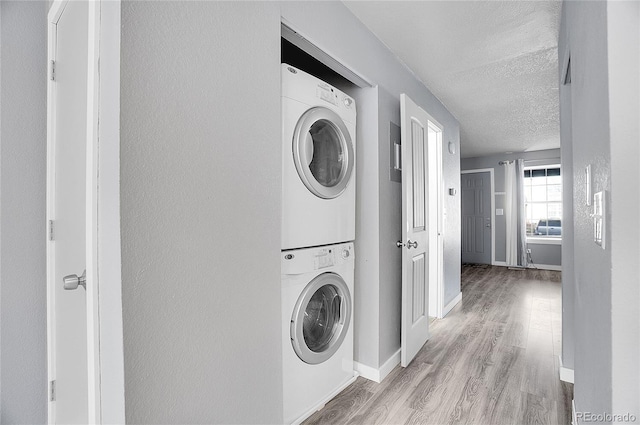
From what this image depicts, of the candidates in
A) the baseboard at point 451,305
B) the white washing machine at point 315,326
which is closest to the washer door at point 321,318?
the white washing machine at point 315,326

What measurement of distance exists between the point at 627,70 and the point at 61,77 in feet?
5.59

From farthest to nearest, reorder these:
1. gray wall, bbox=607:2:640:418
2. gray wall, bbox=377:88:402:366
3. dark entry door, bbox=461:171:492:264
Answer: dark entry door, bbox=461:171:492:264 → gray wall, bbox=377:88:402:366 → gray wall, bbox=607:2:640:418

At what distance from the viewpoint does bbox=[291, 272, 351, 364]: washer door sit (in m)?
1.68

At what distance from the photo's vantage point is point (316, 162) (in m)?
1.87

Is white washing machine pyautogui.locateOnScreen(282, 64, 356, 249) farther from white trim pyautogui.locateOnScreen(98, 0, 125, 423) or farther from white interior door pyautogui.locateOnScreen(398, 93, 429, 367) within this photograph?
white trim pyautogui.locateOnScreen(98, 0, 125, 423)

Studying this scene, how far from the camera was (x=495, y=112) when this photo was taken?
13.0 ft

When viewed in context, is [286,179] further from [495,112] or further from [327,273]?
[495,112]

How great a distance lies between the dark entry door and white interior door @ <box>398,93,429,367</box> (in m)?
4.93

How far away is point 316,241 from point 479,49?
2.00m

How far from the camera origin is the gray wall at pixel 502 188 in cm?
628

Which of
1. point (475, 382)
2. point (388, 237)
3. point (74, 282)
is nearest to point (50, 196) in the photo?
point (74, 282)

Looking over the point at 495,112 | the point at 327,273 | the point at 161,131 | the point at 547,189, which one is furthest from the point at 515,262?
the point at 161,131

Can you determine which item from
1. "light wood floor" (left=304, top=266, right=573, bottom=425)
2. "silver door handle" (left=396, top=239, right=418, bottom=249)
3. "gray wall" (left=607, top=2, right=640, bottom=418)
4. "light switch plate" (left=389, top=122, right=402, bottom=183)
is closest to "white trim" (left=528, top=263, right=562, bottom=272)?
"light wood floor" (left=304, top=266, right=573, bottom=425)

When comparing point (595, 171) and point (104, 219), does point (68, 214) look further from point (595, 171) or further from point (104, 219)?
point (595, 171)
